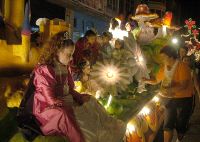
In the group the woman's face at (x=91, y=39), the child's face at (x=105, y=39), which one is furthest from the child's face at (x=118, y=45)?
the child's face at (x=105, y=39)

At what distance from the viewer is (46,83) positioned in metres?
4.53

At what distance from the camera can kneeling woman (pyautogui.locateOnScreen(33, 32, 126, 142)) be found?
167 inches

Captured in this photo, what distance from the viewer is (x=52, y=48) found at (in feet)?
16.0

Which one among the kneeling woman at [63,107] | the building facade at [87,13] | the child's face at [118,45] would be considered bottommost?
the kneeling woman at [63,107]

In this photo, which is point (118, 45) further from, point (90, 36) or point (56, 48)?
point (56, 48)

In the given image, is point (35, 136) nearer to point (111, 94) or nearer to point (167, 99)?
point (111, 94)

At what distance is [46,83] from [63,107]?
17.2 inches

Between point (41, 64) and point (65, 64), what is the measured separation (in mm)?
434

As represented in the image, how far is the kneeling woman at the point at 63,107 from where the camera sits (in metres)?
4.23

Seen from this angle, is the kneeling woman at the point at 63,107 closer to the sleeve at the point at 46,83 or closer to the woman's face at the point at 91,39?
the sleeve at the point at 46,83

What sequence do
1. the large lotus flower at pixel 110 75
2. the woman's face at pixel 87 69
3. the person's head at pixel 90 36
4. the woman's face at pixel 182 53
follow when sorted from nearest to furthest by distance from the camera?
the large lotus flower at pixel 110 75 < the woman's face at pixel 87 69 < the woman's face at pixel 182 53 < the person's head at pixel 90 36

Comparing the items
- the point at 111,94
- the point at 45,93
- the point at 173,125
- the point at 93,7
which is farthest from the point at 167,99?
the point at 93,7

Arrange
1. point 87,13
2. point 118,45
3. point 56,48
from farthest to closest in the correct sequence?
point 87,13
point 118,45
point 56,48

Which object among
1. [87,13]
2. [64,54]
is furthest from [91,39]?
[87,13]
